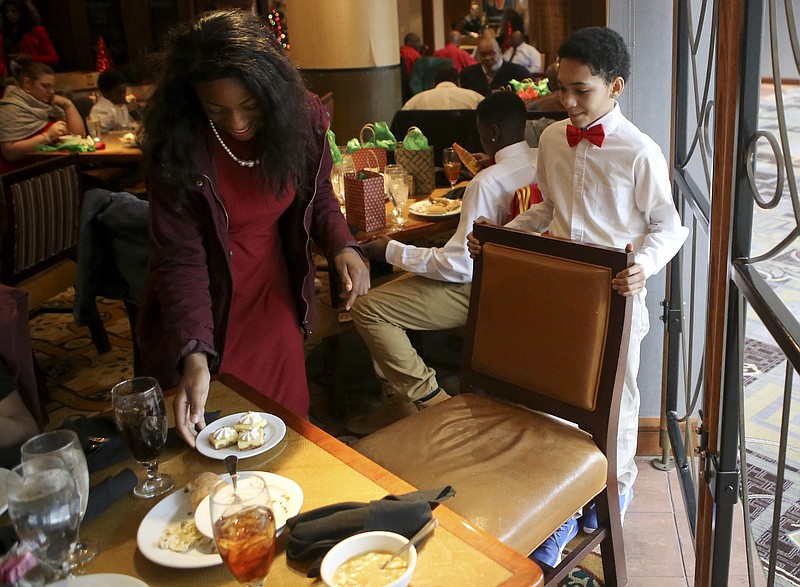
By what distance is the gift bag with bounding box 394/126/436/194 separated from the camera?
3.37 meters

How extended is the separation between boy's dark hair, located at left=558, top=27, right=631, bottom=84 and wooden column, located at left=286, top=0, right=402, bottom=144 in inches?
163

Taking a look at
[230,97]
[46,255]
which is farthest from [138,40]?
[230,97]

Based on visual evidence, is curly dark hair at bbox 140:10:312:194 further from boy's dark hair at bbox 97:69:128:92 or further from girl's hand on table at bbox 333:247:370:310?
boy's dark hair at bbox 97:69:128:92

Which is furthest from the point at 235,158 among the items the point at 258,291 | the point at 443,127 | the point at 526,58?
the point at 526,58

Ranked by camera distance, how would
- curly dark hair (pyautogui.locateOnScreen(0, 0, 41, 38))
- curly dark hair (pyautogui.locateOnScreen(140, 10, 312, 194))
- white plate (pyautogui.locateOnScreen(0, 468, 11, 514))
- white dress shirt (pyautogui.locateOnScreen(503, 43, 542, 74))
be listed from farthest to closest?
curly dark hair (pyautogui.locateOnScreen(0, 0, 41, 38)), white dress shirt (pyautogui.locateOnScreen(503, 43, 542, 74)), curly dark hair (pyautogui.locateOnScreen(140, 10, 312, 194)), white plate (pyautogui.locateOnScreen(0, 468, 11, 514))

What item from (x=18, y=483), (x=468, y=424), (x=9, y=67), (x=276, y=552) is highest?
(x=9, y=67)

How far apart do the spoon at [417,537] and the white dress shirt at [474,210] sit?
157 centimetres

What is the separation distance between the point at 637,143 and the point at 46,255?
2.80 m

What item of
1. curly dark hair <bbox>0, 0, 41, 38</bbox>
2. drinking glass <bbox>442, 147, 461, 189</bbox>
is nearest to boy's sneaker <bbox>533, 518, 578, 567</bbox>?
drinking glass <bbox>442, 147, 461, 189</bbox>

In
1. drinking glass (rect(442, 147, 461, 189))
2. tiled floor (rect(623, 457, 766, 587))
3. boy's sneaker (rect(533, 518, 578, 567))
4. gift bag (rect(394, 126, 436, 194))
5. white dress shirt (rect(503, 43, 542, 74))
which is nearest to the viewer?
boy's sneaker (rect(533, 518, 578, 567))

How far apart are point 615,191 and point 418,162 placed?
54.2 inches

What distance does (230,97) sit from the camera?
5.14 feet

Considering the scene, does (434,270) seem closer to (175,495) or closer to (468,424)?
(468,424)

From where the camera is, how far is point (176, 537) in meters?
1.12
